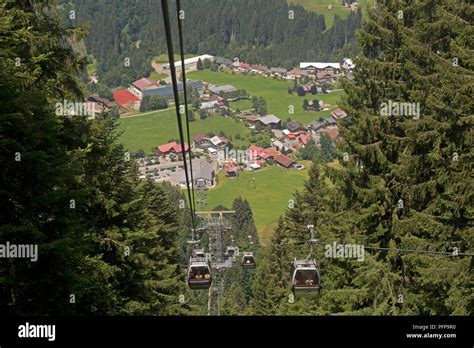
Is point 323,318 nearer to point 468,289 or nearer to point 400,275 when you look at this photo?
point 468,289

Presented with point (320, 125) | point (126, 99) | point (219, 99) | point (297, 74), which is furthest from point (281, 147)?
point (297, 74)

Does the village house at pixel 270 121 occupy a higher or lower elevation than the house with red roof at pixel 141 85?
lower

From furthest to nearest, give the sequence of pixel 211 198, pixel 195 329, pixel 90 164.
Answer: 1. pixel 211 198
2. pixel 90 164
3. pixel 195 329

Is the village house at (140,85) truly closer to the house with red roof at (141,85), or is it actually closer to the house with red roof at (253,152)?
the house with red roof at (141,85)

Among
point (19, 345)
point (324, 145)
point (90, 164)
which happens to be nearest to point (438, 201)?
point (90, 164)

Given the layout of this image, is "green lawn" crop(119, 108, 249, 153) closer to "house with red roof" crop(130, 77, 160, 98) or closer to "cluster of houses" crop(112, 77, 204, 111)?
"cluster of houses" crop(112, 77, 204, 111)

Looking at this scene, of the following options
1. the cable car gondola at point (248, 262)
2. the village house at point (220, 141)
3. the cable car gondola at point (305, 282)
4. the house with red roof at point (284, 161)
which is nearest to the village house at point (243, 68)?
the village house at point (220, 141)

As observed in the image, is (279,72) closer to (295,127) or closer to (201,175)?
(295,127)
